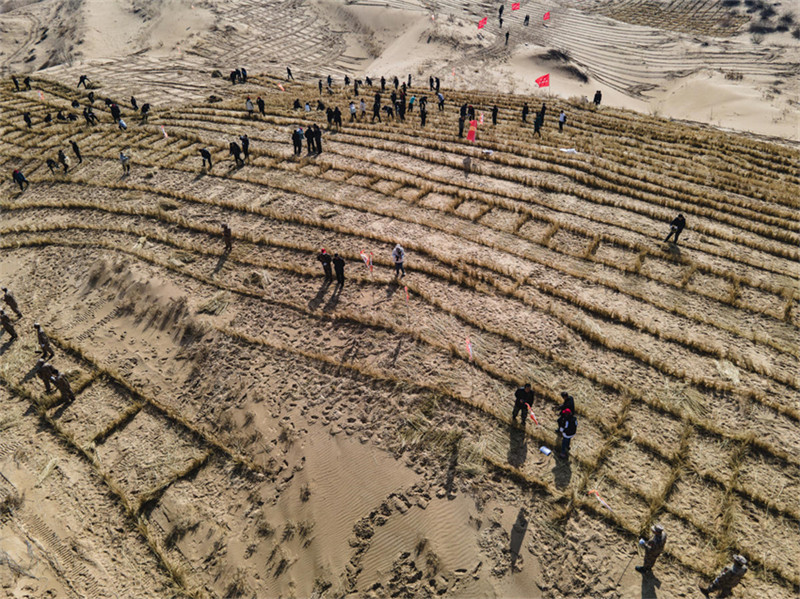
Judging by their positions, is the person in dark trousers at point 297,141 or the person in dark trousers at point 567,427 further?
the person in dark trousers at point 297,141

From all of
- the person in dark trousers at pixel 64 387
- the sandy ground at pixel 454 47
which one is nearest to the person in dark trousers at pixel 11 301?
the person in dark trousers at pixel 64 387

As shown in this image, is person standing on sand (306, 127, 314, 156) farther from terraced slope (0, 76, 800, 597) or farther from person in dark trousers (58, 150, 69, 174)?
person in dark trousers (58, 150, 69, 174)

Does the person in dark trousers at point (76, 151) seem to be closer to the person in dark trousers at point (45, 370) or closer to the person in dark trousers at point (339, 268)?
the person in dark trousers at point (45, 370)

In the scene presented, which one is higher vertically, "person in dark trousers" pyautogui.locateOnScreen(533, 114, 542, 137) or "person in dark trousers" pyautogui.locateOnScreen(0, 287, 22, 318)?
"person in dark trousers" pyautogui.locateOnScreen(533, 114, 542, 137)

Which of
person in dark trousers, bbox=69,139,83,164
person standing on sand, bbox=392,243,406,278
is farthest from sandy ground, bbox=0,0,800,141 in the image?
person standing on sand, bbox=392,243,406,278

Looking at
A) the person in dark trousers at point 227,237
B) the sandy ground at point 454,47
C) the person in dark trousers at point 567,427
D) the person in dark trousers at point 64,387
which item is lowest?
the person in dark trousers at point 64,387
